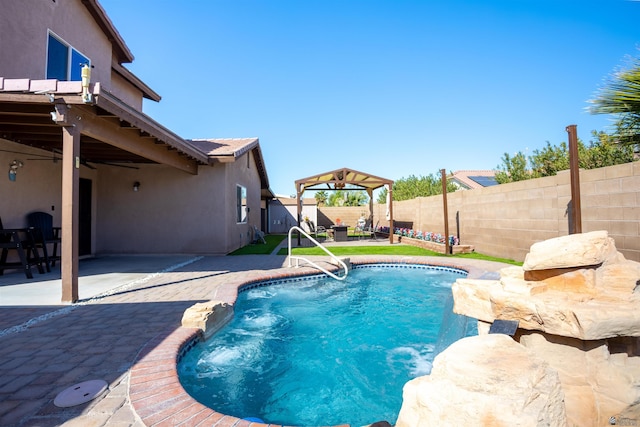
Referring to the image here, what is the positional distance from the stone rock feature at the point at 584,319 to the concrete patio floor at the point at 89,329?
291cm

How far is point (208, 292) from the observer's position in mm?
5945

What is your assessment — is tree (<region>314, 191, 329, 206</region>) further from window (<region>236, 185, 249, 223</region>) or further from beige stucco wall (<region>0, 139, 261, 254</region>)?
beige stucco wall (<region>0, 139, 261, 254</region>)

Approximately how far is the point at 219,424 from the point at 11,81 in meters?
6.31

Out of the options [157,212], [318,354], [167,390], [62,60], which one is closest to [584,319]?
[167,390]

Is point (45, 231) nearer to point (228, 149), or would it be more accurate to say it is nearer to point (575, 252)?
point (228, 149)

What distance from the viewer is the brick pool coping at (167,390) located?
2139mm

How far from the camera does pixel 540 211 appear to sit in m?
8.05

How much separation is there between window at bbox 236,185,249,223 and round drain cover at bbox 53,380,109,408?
10448 millimetres

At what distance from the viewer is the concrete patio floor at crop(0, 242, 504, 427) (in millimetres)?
2324

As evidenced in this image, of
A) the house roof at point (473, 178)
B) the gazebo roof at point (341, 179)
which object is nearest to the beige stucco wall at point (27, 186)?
the gazebo roof at point (341, 179)

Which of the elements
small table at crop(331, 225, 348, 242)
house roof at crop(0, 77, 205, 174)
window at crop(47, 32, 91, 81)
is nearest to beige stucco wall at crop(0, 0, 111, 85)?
window at crop(47, 32, 91, 81)

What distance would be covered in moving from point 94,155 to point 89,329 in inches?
302

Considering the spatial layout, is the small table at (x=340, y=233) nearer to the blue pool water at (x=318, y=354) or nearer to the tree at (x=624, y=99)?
the blue pool water at (x=318, y=354)

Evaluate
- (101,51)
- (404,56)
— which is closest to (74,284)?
(101,51)
